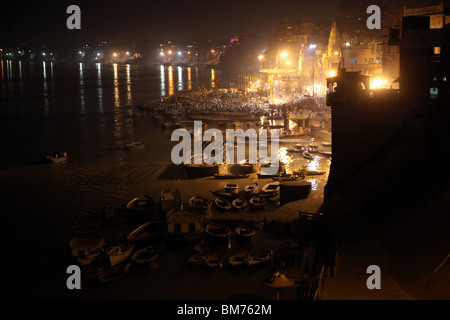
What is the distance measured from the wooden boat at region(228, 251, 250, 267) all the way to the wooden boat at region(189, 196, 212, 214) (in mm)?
4493

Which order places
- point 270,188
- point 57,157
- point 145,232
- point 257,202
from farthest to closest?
1. point 57,157
2. point 270,188
3. point 257,202
4. point 145,232

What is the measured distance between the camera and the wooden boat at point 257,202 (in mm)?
21494

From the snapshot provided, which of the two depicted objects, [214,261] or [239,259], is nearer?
[214,261]

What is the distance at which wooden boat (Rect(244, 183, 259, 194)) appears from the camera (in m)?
23.6

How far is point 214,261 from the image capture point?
16.4m

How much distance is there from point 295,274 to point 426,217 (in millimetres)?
4715

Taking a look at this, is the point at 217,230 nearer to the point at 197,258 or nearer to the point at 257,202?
the point at 197,258

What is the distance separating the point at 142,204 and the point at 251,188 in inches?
231

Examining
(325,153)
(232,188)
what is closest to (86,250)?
(232,188)

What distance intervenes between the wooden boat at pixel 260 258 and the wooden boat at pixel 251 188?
697 centimetres

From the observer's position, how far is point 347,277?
41.3ft

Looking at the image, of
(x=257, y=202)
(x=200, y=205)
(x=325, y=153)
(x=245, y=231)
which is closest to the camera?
(x=245, y=231)

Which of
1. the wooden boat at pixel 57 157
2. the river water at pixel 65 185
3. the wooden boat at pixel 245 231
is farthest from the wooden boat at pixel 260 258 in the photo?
the wooden boat at pixel 57 157
